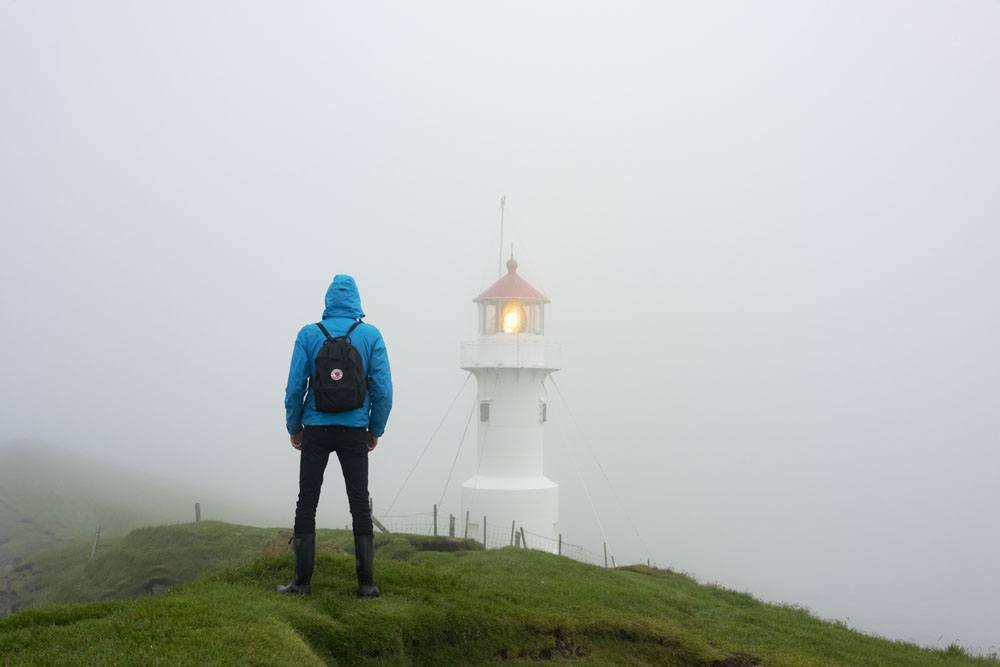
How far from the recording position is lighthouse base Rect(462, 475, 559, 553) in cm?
2906

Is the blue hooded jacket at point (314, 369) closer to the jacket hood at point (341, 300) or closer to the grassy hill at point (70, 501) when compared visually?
the jacket hood at point (341, 300)

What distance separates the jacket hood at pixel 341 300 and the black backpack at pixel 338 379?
26.7 inches

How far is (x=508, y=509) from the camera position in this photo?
2908cm

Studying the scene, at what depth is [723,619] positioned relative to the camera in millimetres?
14586

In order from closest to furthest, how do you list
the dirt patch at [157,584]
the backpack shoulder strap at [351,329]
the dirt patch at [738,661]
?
the backpack shoulder strap at [351,329] → the dirt patch at [738,661] → the dirt patch at [157,584]

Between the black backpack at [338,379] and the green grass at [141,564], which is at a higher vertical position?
the black backpack at [338,379]

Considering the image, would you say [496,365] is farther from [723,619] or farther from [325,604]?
[325,604]

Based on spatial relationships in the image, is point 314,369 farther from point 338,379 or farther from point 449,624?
point 449,624

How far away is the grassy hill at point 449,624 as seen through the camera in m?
8.57

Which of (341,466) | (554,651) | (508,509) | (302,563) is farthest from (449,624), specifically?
(508,509)

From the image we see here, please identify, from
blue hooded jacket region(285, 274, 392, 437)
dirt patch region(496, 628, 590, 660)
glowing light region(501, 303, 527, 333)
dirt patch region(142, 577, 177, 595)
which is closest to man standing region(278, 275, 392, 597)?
blue hooded jacket region(285, 274, 392, 437)

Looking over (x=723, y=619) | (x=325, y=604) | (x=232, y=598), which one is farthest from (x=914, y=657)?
(x=232, y=598)

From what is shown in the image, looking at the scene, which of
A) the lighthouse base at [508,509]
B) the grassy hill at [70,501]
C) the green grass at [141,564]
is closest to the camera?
the green grass at [141,564]

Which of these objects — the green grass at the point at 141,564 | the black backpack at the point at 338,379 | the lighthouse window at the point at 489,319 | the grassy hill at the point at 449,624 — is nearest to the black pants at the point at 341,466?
the black backpack at the point at 338,379
